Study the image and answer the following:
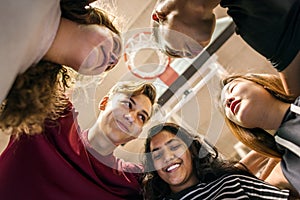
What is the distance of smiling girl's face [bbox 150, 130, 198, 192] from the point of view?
3.84 ft

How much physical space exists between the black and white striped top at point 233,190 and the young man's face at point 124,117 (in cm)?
26

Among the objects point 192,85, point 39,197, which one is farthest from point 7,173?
point 192,85

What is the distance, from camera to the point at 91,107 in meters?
1.40

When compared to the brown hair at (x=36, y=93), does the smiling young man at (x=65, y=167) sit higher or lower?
lower

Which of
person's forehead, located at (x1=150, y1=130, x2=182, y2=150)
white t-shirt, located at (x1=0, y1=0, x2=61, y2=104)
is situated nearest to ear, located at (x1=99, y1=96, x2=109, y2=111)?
person's forehead, located at (x1=150, y1=130, x2=182, y2=150)

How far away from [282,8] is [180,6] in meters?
0.27

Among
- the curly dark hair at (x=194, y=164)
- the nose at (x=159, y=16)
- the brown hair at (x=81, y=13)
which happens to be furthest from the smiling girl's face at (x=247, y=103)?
the brown hair at (x=81, y=13)

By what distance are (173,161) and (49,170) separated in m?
0.38

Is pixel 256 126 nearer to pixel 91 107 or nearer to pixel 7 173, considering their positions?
pixel 91 107

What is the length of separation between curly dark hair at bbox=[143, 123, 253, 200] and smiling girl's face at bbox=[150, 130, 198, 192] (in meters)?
0.02

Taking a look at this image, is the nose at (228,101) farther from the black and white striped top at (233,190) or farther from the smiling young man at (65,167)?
the smiling young man at (65,167)

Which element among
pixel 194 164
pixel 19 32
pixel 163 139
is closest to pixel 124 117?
pixel 163 139

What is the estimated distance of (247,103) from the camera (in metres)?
1.07

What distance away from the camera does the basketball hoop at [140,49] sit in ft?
4.78
